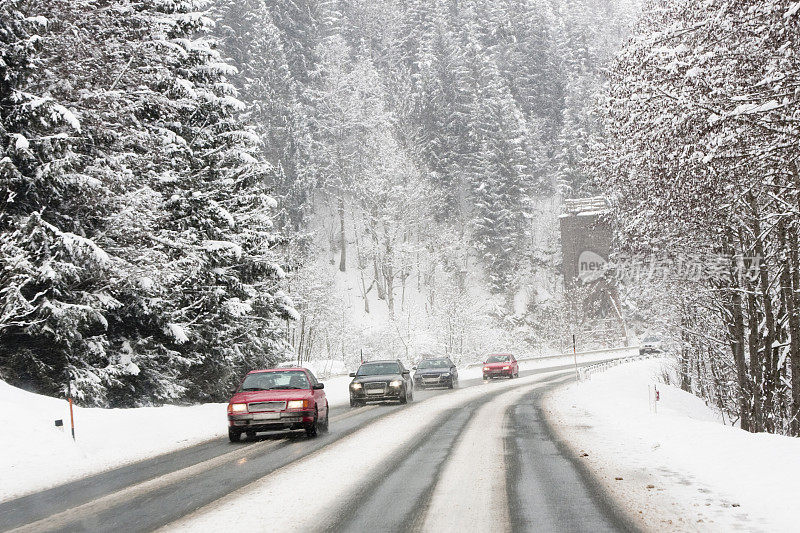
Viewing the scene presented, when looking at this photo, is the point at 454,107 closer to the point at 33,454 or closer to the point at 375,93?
the point at 375,93

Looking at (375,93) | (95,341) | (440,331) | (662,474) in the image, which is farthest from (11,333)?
(375,93)

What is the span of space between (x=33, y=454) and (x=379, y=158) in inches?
2720

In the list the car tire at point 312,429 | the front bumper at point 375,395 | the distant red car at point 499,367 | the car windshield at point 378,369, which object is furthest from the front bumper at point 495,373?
the car tire at point 312,429

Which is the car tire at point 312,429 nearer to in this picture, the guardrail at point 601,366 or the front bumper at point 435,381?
the front bumper at point 435,381

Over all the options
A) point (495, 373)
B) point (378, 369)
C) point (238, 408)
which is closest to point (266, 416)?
point (238, 408)

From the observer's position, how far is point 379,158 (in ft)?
263

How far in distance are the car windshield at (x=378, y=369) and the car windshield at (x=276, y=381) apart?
924 centimetres

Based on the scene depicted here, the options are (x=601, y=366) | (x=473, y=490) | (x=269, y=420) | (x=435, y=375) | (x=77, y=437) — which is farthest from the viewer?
(x=601, y=366)

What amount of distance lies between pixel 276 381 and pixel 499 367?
29143mm

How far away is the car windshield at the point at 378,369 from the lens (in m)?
26.7

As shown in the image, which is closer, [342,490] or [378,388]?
[342,490]

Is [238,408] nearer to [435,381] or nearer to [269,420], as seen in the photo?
[269,420]

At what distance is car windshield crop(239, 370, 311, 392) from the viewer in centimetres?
1681

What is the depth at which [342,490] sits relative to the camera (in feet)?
→ 31.6
